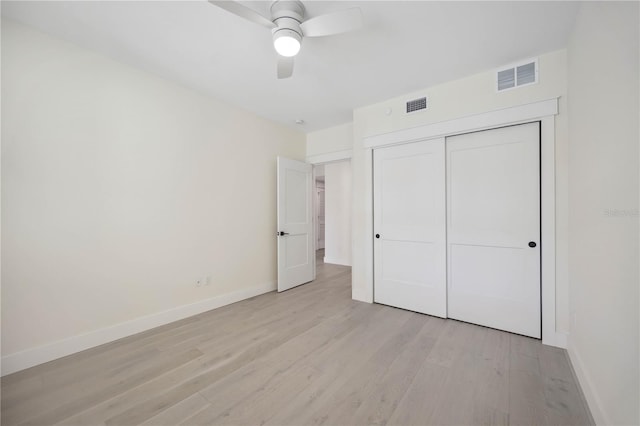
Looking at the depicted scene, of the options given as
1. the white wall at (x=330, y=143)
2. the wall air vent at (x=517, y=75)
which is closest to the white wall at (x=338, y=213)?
the white wall at (x=330, y=143)

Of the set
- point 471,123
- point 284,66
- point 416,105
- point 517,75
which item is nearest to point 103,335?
point 284,66

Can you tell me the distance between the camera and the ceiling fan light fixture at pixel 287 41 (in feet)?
6.01

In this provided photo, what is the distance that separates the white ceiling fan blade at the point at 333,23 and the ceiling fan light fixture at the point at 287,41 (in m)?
0.08

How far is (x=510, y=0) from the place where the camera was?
70.3 inches

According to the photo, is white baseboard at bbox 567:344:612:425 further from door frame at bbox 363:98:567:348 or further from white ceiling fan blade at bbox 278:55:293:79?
white ceiling fan blade at bbox 278:55:293:79

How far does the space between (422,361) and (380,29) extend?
277 centimetres

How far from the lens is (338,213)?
6332 millimetres

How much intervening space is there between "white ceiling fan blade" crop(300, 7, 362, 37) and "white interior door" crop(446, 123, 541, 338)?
1.87m

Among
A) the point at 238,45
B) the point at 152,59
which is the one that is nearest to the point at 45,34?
the point at 152,59

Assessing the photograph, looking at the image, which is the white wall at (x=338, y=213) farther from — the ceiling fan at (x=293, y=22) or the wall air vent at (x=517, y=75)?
the ceiling fan at (x=293, y=22)

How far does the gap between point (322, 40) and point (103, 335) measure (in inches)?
133

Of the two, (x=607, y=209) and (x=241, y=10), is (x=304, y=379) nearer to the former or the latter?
(x=607, y=209)

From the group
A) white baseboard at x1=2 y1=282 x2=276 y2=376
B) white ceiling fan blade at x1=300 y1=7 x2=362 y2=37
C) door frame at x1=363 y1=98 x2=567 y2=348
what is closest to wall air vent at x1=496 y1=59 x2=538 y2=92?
door frame at x1=363 y1=98 x2=567 y2=348

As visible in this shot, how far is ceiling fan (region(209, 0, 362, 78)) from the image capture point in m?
1.66
